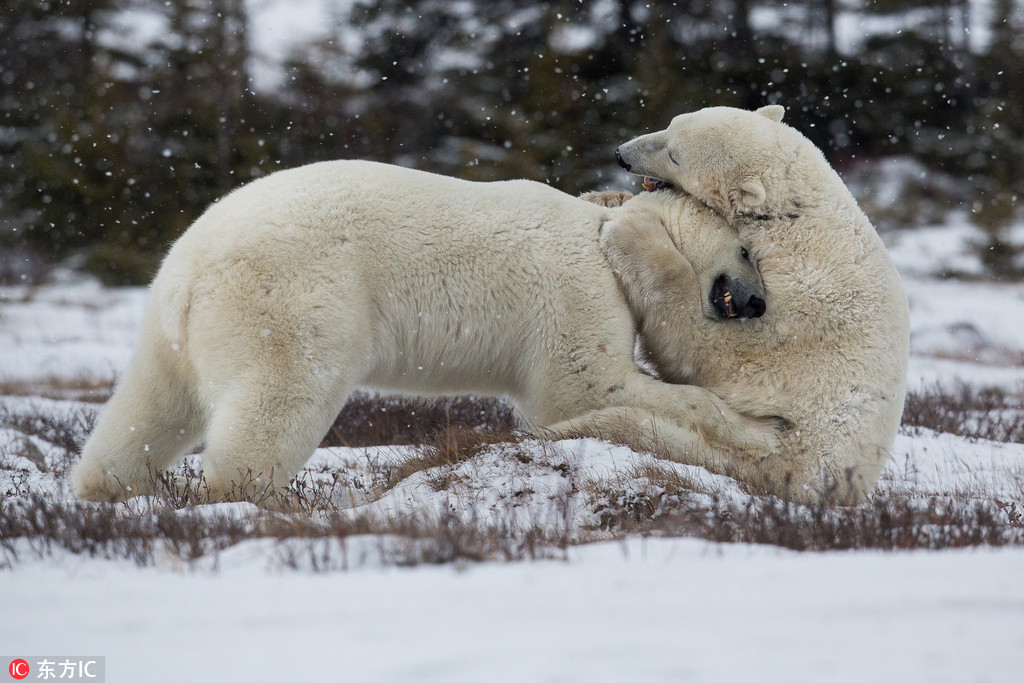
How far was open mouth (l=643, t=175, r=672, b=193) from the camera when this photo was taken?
455 cm

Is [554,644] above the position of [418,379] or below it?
below

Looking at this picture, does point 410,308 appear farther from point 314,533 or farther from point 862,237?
point 862,237

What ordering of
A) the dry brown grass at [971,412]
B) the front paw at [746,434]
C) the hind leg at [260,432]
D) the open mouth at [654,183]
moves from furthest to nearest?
the dry brown grass at [971,412] < the open mouth at [654,183] < the front paw at [746,434] < the hind leg at [260,432]

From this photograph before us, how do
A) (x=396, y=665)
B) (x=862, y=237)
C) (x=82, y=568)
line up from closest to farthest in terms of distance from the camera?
(x=396, y=665), (x=82, y=568), (x=862, y=237)

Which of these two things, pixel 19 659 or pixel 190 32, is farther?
pixel 190 32

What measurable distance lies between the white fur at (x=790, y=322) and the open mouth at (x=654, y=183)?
217 mm

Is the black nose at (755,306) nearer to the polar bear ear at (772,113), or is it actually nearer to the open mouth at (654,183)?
the open mouth at (654,183)

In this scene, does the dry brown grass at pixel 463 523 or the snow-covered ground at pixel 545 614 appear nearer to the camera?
the snow-covered ground at pixel 545 614

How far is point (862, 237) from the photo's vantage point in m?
4.16

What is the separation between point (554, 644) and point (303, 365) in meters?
1.84

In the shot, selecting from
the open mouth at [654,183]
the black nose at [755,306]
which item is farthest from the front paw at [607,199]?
the black nose at [755,306]

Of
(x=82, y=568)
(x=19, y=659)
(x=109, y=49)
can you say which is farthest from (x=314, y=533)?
(x=109, y=49)

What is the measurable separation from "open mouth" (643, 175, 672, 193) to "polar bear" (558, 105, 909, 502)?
0.21 meters

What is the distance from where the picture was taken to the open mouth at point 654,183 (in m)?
4.55
